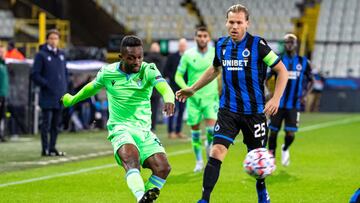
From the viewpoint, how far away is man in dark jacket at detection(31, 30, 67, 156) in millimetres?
15812

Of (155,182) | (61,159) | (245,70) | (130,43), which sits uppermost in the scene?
(130,43)

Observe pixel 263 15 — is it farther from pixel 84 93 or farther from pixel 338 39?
pixel 84 93

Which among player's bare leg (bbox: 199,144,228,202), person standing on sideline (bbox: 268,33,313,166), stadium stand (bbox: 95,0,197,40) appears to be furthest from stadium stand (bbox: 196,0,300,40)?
player's bare leg (bbox: 199,144,228,202)

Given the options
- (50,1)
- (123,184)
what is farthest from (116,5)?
(123,184)

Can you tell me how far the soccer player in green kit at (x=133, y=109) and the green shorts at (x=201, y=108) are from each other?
5.11 metres

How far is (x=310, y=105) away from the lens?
35.5 meters

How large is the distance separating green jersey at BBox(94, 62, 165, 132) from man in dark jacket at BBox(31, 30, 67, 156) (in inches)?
271

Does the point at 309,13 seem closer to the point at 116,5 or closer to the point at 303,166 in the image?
the point at 116,5

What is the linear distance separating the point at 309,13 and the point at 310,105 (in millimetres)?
6498

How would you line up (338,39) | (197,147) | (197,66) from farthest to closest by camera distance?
(338,39), (197,66), (197,147)

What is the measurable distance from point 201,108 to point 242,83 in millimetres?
4823

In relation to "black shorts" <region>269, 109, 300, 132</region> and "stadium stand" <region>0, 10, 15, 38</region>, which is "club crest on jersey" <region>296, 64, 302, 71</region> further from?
"stadium stand" <region>0, 10, 15, 38</region>

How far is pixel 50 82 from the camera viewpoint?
15.9m

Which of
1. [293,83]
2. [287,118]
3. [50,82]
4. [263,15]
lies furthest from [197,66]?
[263,15]
